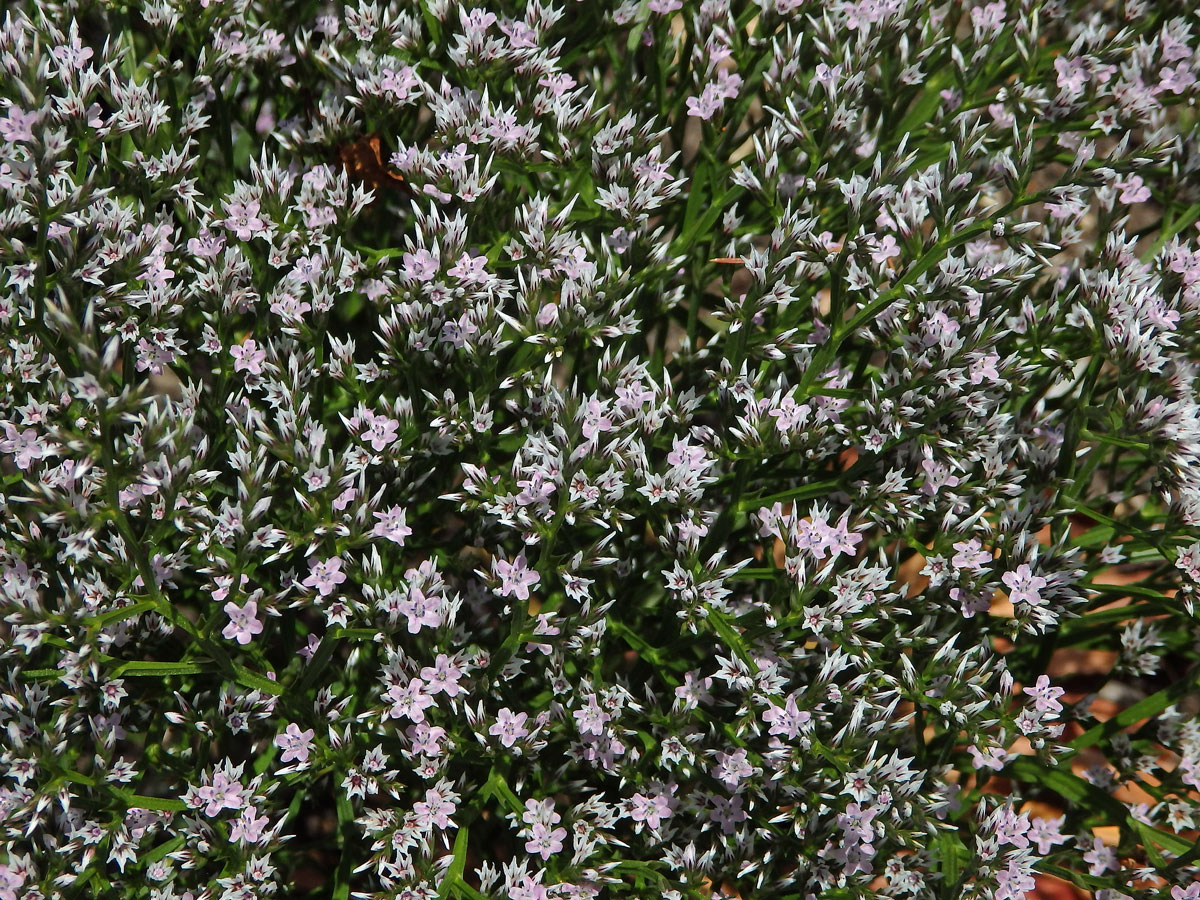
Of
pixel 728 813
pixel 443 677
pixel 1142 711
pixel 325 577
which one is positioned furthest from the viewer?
pixel 1142 711

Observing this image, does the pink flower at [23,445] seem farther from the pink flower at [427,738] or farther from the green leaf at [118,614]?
the pink flower at [427,738]

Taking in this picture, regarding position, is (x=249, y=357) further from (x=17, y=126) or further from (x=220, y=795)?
(x=220, y=795)

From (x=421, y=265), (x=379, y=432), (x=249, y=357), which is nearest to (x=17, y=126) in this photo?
(x=249, y=357)

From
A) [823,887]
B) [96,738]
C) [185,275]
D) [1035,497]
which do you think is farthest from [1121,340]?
[96,738]

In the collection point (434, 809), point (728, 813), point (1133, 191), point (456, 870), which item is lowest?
point (456, 870)

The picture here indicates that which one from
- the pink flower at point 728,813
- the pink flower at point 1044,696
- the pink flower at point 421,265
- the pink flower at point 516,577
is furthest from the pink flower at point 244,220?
the pink flower at point 1044,696

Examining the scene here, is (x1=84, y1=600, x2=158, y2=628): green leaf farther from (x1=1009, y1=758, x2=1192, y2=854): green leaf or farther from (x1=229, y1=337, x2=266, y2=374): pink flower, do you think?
(x1=1009, y1=758, x2=1192, y2=854): green leaf

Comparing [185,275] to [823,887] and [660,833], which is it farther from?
[823,887]
